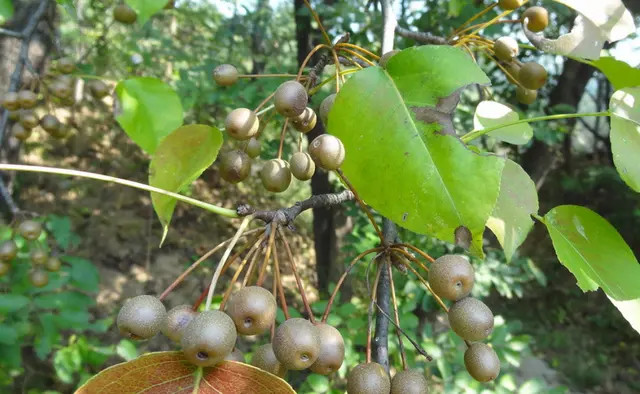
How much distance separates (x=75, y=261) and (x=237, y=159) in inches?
69.7

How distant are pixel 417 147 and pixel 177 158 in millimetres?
372

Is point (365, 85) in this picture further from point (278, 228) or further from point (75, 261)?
point (75, 261)

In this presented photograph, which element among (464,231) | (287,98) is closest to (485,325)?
(464,231)

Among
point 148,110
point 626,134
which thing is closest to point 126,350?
point 148,110

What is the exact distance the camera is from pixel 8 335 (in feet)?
6.16

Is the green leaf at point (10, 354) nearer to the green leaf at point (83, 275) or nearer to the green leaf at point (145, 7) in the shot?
the green leaf at point (83, 275)

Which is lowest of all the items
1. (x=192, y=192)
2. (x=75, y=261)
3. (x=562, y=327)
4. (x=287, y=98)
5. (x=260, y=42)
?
(x=562, y=327)

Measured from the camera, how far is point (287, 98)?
2.61ft

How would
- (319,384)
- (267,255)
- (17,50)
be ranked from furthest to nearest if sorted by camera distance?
(17,50)
(319,384)
(267,255)

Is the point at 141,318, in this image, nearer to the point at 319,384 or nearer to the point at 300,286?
the point at 300,286

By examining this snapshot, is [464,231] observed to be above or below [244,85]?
above

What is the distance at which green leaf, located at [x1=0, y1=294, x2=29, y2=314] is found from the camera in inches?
72.9

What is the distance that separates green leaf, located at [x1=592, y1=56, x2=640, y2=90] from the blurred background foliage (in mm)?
874

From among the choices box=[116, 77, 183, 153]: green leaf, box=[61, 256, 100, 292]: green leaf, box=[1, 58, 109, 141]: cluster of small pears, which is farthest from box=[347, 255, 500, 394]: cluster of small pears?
box=[61, 256, 100, 292]: green leaf
